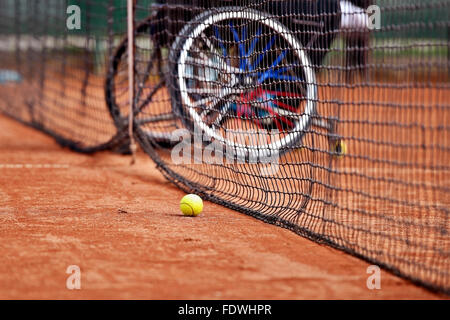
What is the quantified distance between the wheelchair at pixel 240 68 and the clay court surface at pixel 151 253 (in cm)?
65

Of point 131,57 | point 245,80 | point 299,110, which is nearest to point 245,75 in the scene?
point 245,80

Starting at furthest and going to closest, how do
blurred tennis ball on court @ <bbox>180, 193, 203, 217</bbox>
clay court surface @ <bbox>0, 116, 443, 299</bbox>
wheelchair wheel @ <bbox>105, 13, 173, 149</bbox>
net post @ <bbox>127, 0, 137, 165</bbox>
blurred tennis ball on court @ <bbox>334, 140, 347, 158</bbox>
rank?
net post @ <bbox>127, 0, 137, 165</bbox>, wheelchair wheel @ <bbox>105, 13, 173, 149</bbox>, blurred tennis ball on court @ <bbox>180, 193, 203, 217</bbox>, blurred tennis ball on court @ <bbox>334, 140, 347, 158</bbox>, clay court surface @ <bbox>0, 116, 443, 299</bbox>

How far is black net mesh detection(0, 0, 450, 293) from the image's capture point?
3.63 meters

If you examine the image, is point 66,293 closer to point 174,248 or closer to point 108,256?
point 108,256

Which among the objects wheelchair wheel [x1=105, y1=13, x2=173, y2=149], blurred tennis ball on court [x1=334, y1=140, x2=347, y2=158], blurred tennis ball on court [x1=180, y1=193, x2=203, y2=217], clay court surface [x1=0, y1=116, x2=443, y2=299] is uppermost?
wheelchair wheel [x1=105, y1=13, x2=173, y2=149]

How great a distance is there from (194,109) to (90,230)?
6.19 ft

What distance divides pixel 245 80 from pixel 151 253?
183 cm

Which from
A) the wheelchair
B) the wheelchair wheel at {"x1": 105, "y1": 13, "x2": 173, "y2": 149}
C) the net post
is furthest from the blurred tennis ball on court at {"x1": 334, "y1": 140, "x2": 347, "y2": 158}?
the net post

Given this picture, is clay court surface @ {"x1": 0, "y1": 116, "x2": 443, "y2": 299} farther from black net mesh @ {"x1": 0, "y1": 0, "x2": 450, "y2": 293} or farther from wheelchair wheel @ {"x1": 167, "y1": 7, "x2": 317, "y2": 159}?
wheelchair wheel @ {"x1": 167, "y1": 7, "x2": 317, "y2": 159}

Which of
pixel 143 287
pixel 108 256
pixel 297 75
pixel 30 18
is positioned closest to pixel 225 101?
pixel 297 75

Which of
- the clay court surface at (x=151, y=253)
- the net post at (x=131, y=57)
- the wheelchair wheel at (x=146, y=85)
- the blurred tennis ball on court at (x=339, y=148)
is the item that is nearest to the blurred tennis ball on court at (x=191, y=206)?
the clay court surface at (x=151, y=253)

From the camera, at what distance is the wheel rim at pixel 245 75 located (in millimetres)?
4781

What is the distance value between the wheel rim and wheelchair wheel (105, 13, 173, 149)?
68cm

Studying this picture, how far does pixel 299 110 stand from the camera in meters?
5.04
